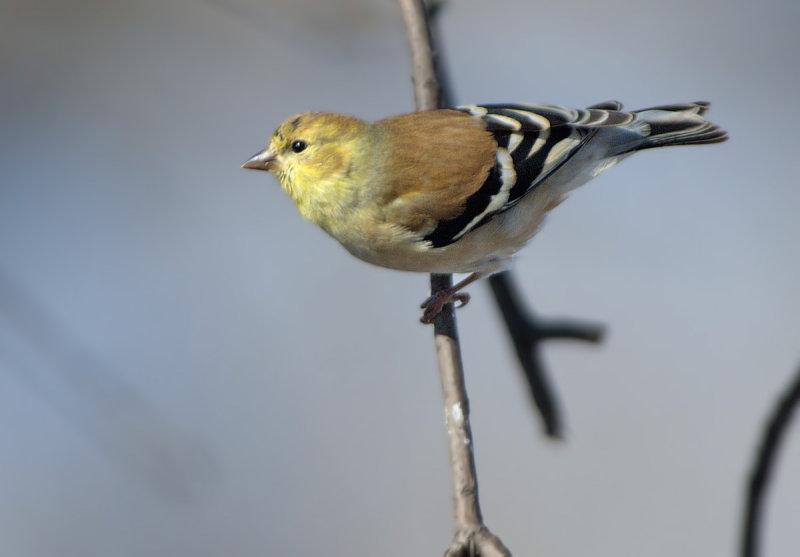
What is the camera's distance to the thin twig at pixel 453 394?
176 cm

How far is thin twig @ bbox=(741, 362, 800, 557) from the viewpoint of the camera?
2.02m

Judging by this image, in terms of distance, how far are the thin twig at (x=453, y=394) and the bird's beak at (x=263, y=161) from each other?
2.21 ft

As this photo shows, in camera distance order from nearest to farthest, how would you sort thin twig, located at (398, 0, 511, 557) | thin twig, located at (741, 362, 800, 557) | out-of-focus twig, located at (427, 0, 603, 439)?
thin twig, located at (398, 0, 511, 557) → thin twig, located at (741, 362, 800, 557) → out-of-focus twig, located at (427, 0, 603, 439)

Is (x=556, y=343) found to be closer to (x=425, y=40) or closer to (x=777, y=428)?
(x=777, y=428)

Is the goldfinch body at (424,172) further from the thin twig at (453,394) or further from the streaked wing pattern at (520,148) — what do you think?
the thin twig at (453,394)

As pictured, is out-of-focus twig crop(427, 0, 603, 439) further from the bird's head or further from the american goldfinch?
the bird's head

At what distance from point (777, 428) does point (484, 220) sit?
4.06ft

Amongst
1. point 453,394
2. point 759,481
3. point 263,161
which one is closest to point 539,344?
point 453,394

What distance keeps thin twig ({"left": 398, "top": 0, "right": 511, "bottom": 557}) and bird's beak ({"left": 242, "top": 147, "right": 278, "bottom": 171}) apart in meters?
0.67

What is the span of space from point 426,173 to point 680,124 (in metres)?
1.03

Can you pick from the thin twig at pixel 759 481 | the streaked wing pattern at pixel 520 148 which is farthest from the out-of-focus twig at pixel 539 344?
the thin twig at pixel 759 481

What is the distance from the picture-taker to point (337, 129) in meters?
2.93

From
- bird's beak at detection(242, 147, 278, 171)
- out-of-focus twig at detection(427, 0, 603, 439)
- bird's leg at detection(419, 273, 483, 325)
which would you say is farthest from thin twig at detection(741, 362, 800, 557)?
bird's beak at detection(242, 147, 278, 171)

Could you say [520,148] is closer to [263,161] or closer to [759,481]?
[263,161]
